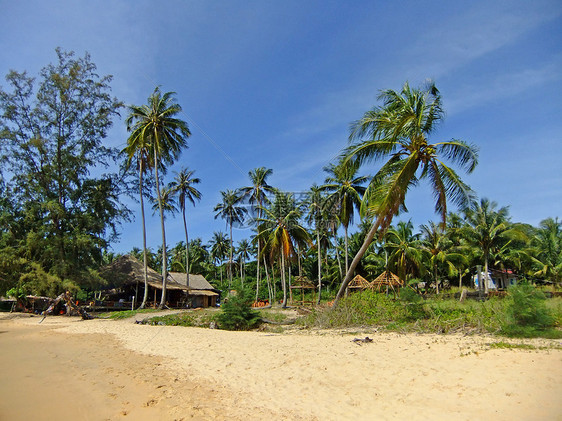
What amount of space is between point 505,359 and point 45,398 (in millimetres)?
8161

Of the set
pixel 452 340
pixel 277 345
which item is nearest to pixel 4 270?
pixel 277 345

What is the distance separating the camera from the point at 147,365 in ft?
25.5

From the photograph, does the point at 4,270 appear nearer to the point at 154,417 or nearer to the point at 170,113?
the point at 170,113

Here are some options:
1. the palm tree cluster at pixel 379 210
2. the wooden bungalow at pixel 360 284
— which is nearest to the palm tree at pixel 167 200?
the palm tree cluster at pixel 379 210

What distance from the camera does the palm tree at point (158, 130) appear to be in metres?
24.3

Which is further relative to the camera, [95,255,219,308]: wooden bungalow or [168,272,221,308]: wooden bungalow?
[168,272,221,308]: wooden bungalow

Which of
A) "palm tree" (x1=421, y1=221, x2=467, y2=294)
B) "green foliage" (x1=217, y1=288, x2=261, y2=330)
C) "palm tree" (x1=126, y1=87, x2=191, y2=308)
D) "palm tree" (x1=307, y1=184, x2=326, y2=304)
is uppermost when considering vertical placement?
"palm tree" (x1=126, y1=87, x2=191, y2=308)

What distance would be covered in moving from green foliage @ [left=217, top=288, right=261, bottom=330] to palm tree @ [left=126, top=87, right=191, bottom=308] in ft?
34.3

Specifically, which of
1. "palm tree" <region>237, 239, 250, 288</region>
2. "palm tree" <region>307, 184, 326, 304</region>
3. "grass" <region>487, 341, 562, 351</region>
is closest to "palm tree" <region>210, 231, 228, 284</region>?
"palm tree" <region>237, 239, 250, 288</region>

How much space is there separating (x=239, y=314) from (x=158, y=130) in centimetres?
1567

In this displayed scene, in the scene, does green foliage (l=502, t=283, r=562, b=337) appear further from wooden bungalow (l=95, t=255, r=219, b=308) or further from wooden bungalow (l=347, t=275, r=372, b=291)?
wooden bungalow (l=95, t=255, r=219, b=308)

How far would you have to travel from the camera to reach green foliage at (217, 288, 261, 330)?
49.0 feet

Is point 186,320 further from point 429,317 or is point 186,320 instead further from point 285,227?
point 429,317

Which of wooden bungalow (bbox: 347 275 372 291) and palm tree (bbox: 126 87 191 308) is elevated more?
palm tree (bbox: 126 87 191 308)
